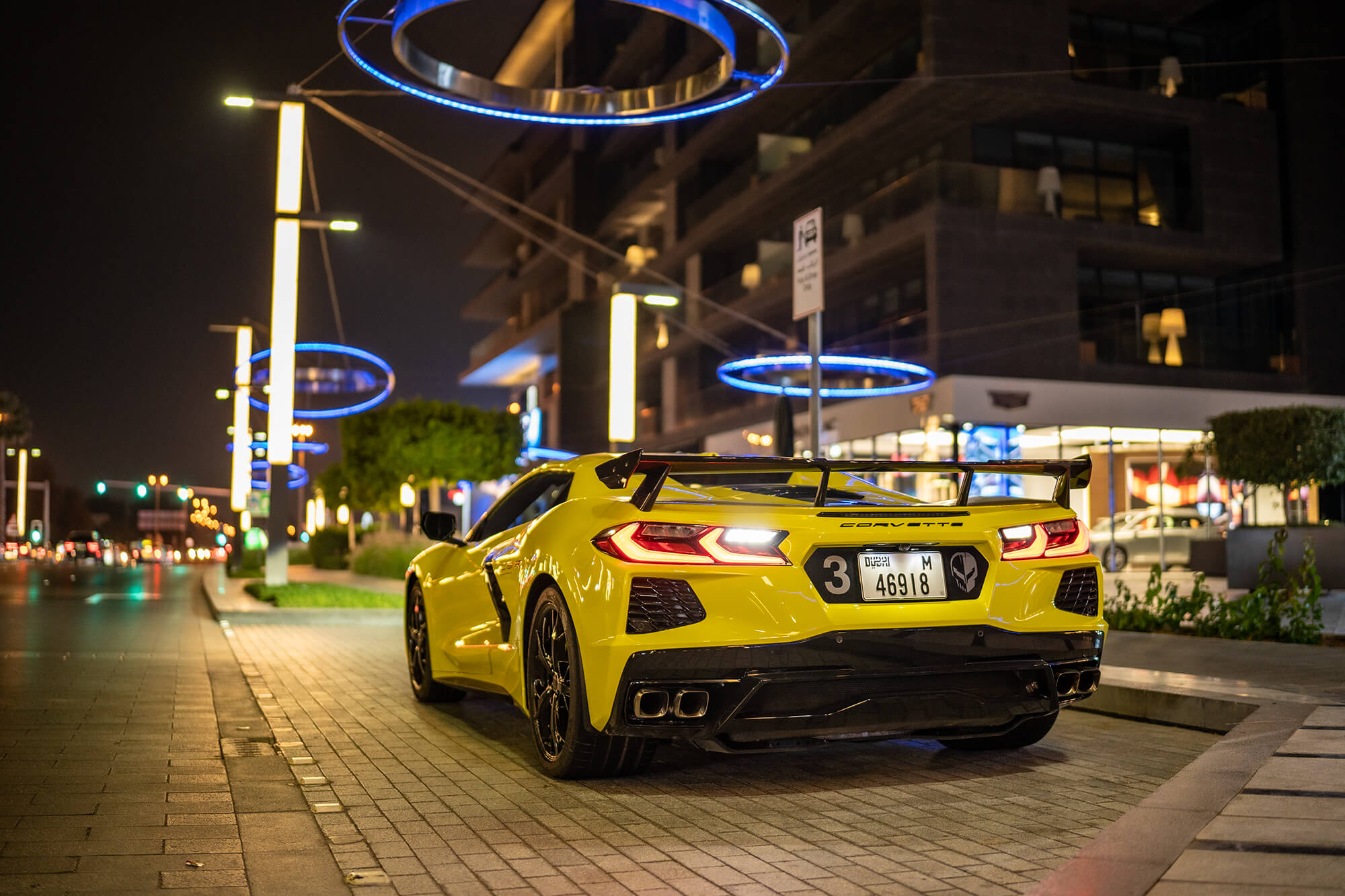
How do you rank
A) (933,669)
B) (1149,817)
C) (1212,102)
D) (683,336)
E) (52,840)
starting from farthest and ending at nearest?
(683,336) → (1212,102) → (933,669) → (52,840) → (1149,817)

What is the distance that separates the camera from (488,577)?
23.1 feet

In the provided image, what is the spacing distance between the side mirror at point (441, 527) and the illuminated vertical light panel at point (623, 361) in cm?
1794

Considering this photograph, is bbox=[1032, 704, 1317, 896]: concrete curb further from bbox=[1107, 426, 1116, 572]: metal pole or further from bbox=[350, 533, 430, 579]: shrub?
bbox=[1107, 426, 1116, 572]: metal pole

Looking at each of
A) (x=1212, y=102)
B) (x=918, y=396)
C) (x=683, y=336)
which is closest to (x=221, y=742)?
(x=918, y=396)

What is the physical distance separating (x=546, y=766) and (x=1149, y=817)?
2667 mm

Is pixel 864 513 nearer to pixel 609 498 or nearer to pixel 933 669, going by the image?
pixel 933 669

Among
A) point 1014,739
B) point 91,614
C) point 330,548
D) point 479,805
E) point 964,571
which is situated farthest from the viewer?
point 330,548

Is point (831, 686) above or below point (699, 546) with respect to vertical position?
below

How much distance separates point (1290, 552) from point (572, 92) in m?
13.0

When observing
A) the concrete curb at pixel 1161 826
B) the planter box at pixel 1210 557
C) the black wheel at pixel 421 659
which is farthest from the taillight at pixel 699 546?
the planter box at pixel 1210 557

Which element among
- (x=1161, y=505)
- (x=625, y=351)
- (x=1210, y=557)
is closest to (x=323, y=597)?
(x=625, y=351)

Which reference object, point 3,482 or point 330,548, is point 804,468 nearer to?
point 330,548

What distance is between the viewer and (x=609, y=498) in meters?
5.85

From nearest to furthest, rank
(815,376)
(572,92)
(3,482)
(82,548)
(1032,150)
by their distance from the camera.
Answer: (815,376) < (572,92) < (1032,150) < (82,548) < (3,482)
